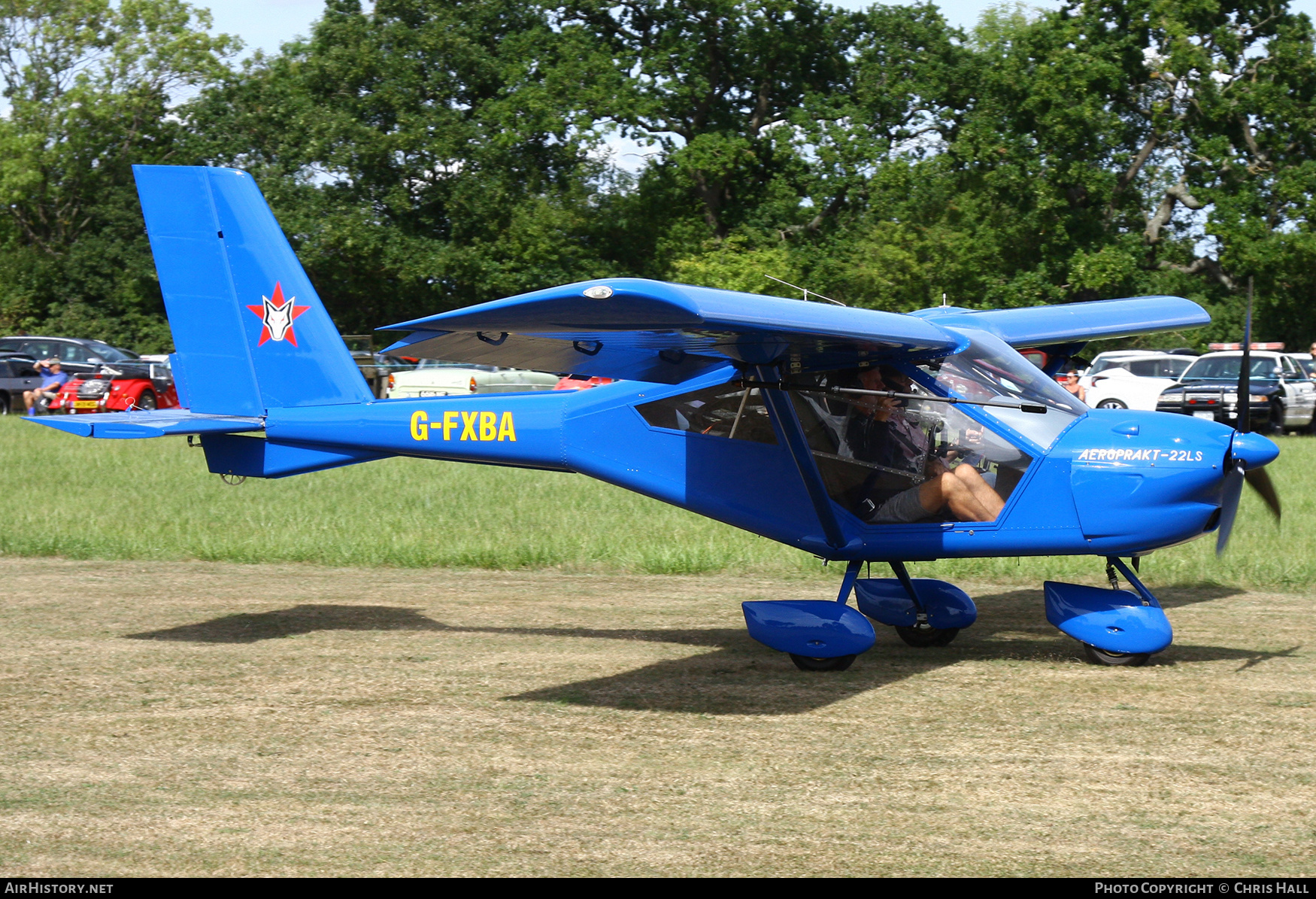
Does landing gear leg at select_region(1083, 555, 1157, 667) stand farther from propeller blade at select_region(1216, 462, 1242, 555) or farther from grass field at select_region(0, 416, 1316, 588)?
grass field at select_region(0, 416, 1316, 588)

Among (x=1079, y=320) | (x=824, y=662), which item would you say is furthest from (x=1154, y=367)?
(x=824, y=662)

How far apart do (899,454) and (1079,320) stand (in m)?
2.65

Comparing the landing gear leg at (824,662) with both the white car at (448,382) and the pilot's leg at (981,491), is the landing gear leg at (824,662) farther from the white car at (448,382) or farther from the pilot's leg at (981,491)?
the white car at (448,382)

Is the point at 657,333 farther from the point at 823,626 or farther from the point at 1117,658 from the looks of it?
the point at 1117,658

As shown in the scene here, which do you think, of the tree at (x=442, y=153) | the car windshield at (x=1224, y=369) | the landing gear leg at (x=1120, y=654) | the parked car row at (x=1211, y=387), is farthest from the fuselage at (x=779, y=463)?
the tree at (x=442, y=153)

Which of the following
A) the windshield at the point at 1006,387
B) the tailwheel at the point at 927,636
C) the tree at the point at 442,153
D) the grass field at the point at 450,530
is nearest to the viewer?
the windshield at the point at 1006,387

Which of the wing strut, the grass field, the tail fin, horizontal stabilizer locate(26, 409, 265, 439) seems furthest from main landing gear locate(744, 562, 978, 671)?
horizontal stabilizer locate(26, 409, 265, 439)

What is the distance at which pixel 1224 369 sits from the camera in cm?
2905

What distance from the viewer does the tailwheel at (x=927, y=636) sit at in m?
8.40

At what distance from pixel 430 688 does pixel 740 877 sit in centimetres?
332

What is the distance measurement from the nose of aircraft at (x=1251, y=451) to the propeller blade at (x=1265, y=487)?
0.38m

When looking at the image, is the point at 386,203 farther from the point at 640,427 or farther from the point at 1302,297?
the point at 640,427

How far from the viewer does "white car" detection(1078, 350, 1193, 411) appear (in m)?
30.5

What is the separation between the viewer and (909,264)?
40156 mm
